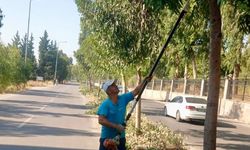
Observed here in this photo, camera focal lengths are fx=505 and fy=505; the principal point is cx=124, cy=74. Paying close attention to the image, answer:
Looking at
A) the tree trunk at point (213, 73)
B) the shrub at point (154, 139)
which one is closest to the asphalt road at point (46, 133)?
the shrub at point (154, 139)

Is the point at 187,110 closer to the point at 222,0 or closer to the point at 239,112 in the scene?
the point at 239,112

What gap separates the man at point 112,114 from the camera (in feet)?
21.8

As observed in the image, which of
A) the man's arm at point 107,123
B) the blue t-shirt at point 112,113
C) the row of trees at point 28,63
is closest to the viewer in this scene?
the man's arm at point 107,123

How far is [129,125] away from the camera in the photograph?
1644 cm

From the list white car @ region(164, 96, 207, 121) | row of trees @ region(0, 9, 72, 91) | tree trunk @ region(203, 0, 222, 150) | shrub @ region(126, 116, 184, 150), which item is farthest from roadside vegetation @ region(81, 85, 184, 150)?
row of trees @ region(0, 9, 72, 91)

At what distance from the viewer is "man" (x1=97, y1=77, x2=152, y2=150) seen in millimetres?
6645

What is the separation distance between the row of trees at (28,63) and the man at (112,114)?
3943 cm

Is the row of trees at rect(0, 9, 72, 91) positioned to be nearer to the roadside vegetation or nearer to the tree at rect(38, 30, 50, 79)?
the tree at rect(38, 30, 50, 79)

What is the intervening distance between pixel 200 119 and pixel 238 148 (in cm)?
889

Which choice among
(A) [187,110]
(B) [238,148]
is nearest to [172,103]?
(A) [187,110]

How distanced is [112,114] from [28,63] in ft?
210

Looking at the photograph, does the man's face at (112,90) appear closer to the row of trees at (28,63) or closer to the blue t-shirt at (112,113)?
the blue t-shirt at (112,113)

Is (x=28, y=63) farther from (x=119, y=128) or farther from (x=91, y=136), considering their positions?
(x=119, y=128)

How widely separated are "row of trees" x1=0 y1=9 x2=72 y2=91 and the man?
39.4m
